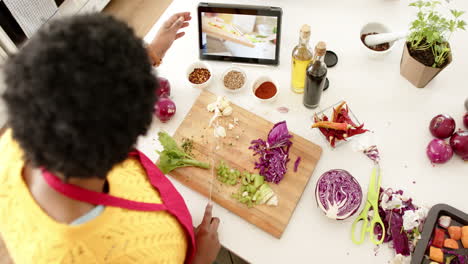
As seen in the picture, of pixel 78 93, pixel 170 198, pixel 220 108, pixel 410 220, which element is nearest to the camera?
pixel 78 93

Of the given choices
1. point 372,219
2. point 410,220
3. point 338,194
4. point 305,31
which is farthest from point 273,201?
point 305,31

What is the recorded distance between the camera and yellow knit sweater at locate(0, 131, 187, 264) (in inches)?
31.0

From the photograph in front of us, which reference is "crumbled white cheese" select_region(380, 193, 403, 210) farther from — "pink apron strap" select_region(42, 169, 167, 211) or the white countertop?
"pink apron strap" select_region(42, 169, 167, 211)

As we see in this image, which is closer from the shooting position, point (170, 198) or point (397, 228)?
point (170, 198)

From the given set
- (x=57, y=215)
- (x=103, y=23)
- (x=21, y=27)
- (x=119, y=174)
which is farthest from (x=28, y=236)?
(x=21, y=27)

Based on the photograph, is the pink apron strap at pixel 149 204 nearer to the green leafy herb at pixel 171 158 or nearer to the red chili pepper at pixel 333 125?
the green leafy herb at pixel 171 158

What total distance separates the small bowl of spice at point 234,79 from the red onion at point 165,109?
8.3 inches

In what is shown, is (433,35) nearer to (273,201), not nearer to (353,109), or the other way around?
(353,109)

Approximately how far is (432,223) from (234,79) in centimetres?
79

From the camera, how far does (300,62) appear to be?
4.27 ft

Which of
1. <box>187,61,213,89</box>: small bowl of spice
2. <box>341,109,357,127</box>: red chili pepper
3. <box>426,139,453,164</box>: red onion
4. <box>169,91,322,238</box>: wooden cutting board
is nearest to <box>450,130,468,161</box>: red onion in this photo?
<box>426,139,453,164</box>: red onion

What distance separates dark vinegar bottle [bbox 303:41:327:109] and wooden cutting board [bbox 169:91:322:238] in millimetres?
148

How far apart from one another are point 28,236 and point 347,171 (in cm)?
91

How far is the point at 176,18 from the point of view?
1.39 m
